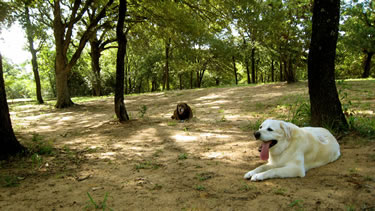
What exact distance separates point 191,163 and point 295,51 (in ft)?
41.7

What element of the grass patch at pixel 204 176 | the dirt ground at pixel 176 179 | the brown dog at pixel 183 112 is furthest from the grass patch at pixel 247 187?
the brown dog at pixel 183 112

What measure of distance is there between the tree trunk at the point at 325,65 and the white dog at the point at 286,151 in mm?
1822

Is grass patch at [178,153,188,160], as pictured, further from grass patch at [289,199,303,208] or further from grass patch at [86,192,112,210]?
grass patch at [289,199,303,208]

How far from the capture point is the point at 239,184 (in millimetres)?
3322

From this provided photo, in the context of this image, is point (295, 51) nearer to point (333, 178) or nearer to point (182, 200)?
point (333, 178)

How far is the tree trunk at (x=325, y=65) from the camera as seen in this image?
16.3ft

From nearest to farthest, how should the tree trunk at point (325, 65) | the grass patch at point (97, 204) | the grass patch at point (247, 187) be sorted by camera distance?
the grass patch at point (97, 204)
the grass patch at point (247, 187)
the tree trunk at point (325, 65)

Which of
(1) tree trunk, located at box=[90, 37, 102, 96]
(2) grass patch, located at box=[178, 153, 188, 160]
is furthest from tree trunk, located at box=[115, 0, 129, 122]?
(1) tree trunk, located at box=[90, 37, 102, 96]

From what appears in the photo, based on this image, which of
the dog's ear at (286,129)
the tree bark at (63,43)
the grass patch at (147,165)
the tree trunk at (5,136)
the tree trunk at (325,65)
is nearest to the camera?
the dog's ear at (286,129)

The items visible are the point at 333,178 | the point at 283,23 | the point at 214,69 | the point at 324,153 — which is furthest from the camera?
the point at 214,69

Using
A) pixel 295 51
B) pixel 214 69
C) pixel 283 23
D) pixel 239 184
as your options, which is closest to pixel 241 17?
pixel 283 23

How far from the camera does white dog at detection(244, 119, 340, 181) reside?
3391 mm

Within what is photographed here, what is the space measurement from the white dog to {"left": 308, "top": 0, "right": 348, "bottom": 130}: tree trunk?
1.82m

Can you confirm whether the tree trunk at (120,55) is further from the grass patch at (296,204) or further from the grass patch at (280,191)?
the grass patch at (296,204)
